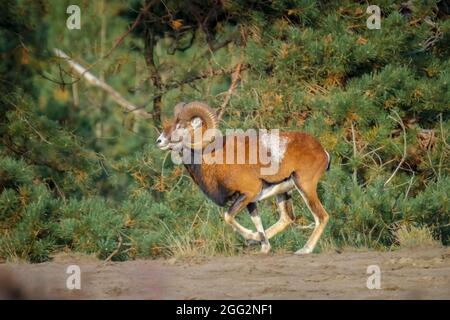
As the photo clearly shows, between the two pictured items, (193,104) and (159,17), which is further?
(159,17)

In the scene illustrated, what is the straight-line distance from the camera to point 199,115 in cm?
1445

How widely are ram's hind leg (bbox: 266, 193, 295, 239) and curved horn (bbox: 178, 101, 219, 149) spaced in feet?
4.35

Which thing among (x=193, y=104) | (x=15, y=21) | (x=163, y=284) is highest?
(x=15, y=21)

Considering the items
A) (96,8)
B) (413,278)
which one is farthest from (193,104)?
(96,8)

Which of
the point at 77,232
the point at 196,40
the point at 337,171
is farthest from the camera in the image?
the point at 196,40

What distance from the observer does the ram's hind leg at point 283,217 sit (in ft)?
47.6

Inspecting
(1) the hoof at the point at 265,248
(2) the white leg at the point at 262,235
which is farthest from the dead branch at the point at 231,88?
(1) the hoof at the point at 265,248

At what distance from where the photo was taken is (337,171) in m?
16.5

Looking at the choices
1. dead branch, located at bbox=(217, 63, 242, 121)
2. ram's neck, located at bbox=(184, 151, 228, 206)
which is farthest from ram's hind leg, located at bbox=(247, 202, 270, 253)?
dead branch, located at bbox=(217, 63, 242, 121)

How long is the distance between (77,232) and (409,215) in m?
4.87

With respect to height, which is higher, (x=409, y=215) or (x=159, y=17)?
(x=159, y=17)

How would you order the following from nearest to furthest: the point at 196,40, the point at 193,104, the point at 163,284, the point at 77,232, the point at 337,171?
1. the point at 163,284
2. the point at 193,104
3. the point at 77,232
4. the point at 337,171
5. the point at 196,40

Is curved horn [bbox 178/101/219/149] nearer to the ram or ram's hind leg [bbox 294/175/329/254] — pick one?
the ram

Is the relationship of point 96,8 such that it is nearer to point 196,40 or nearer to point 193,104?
point 196,40
